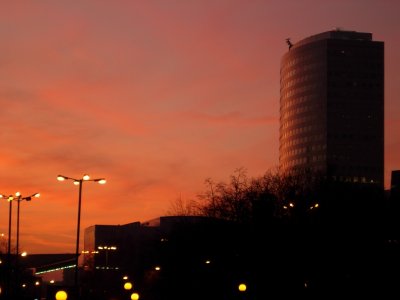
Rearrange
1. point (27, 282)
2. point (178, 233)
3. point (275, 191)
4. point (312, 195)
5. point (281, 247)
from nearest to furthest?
point (281, 247) → point (312, 195) → point (275, 191) → point (178, 233) → point (27, 282)

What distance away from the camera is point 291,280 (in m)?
79.9

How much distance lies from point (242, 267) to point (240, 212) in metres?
9.83

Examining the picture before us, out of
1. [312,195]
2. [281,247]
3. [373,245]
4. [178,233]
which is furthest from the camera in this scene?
[178,233]

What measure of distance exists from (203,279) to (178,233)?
21.4m

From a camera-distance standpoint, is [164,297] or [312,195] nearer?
[312,195]

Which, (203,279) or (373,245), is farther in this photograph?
(203,279)

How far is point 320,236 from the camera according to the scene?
265 ft

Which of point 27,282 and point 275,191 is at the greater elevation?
point 275,191

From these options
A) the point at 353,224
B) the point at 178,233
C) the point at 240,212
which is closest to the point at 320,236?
the point at 353,224

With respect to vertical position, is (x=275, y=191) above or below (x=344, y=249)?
above

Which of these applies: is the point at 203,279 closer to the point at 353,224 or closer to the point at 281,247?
the point at 281,247

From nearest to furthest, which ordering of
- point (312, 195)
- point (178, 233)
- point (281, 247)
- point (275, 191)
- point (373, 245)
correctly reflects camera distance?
point (373, 245) → point (281, 247) → point (312, 195) → point (275, 191) → point (178, 233)

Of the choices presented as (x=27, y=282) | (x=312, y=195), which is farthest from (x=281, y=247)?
(x=27, y=282)

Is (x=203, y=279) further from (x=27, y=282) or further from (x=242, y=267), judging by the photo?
(x=27, y=282)
